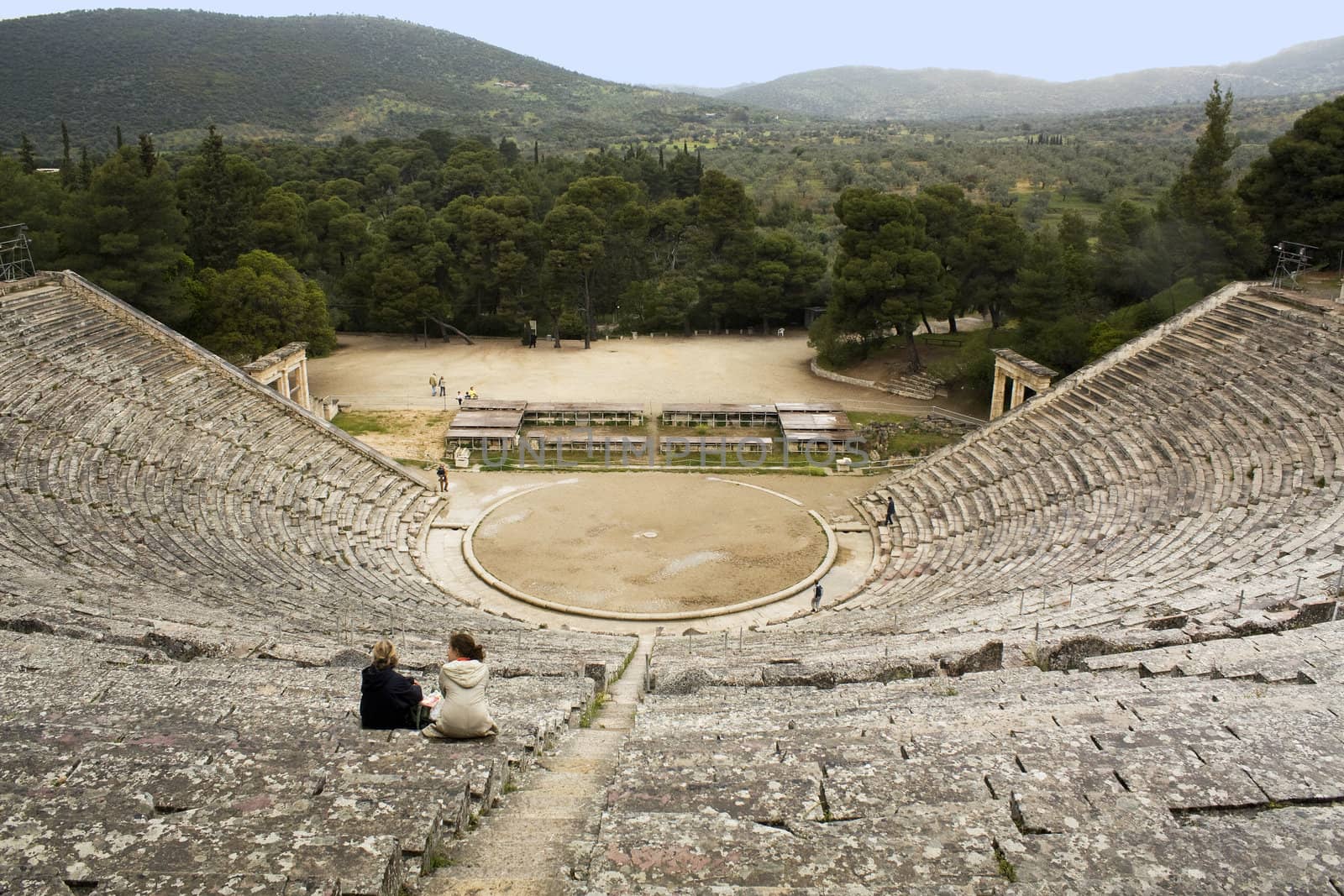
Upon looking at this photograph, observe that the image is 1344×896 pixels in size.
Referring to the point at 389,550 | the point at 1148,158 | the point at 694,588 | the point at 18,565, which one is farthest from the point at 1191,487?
the point at 1148,158

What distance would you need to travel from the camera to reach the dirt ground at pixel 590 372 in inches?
1372

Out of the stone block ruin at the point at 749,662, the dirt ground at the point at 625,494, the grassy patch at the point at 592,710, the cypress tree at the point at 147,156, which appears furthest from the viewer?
the cypress tree at the point at 147,156

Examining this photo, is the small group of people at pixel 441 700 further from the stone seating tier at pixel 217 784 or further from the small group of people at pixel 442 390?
the small group of people at pixel 442 390

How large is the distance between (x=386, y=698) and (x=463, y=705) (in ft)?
2.08

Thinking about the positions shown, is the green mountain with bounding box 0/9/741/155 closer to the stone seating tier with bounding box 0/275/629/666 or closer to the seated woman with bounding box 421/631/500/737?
the stone seating tier with bounding box 0/275/629/666

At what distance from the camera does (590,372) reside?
3875cm

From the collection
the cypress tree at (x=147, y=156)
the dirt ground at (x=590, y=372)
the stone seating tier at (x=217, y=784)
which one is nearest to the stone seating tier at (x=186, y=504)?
the stone seating tier at (x=217, y=784)

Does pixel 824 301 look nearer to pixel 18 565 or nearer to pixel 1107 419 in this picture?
pixel 1107 419

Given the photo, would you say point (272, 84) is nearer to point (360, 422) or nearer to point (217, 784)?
point (360, 422)

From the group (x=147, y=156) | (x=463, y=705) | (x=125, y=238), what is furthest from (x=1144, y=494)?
(x=147, y=156)

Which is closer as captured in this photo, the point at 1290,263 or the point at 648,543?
the point at 648,543

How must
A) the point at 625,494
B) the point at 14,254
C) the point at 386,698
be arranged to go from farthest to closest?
the point at 14,254
the point at 625,494
the point at 386,698

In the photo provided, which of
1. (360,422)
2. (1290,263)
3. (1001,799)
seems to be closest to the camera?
(1001,799)

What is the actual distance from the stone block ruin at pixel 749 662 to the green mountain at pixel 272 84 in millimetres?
74012
